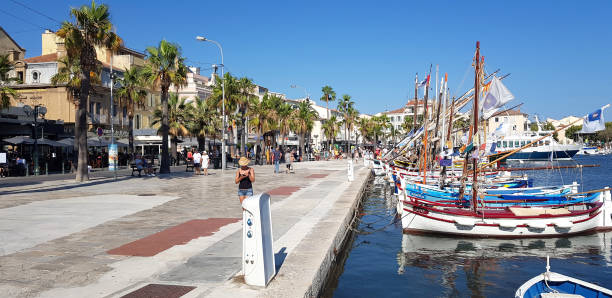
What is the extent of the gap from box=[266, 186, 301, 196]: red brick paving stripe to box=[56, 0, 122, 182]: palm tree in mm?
10923

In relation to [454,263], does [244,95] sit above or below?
above

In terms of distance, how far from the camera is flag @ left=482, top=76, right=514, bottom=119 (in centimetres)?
1460

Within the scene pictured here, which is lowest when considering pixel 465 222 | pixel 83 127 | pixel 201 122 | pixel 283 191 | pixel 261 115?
pixel 465 222

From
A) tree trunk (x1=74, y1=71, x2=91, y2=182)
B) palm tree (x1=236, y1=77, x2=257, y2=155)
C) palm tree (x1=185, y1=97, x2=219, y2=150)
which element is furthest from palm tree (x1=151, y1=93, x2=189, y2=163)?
tree trunk (x1=74, y1=71, x2=91, y2=182)

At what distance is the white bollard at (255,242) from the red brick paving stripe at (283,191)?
42.0 ft

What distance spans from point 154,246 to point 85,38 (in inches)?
728

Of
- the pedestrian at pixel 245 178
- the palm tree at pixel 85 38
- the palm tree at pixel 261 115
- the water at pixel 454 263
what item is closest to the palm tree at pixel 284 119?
the palm tree at pixel 261 115

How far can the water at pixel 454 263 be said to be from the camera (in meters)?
9.50

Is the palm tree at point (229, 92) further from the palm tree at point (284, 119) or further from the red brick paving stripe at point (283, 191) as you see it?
the red brick paving stripe at point (283, 191)

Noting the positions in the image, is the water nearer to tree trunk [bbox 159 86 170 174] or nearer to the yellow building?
tree trunk [bbox 159 86 170 174]

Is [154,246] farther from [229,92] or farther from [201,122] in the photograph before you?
[201,122]

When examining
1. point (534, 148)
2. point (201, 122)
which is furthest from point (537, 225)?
point (534, 148)

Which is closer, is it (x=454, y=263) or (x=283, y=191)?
(x=454, y=263)

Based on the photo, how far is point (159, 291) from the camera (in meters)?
6.16
